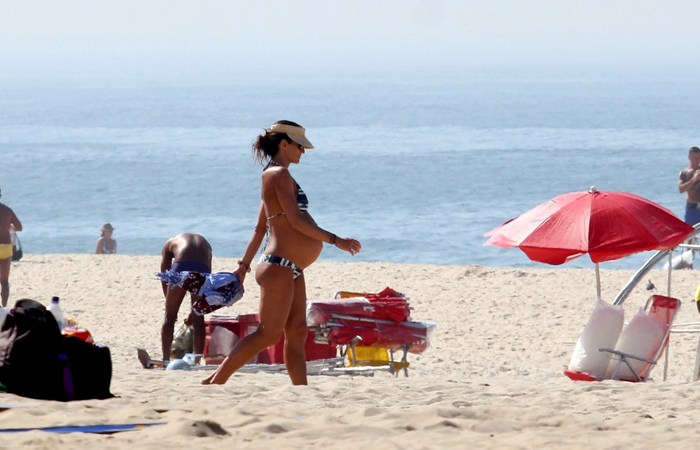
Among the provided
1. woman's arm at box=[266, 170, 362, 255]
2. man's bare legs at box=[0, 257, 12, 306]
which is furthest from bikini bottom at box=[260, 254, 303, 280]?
man's bare legs at box=[0, 257, 12, 306]

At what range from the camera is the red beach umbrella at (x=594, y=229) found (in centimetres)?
761

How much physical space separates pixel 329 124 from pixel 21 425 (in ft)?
243

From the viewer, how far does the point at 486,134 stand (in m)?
69.7

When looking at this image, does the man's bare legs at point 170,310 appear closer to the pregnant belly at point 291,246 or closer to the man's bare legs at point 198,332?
the man's bare legs at point 198,332

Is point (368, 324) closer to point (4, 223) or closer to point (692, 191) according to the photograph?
point (4, 223)

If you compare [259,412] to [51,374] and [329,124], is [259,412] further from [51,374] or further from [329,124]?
[329,124]

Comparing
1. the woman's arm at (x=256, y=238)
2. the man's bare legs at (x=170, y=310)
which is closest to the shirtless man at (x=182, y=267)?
the man's bare legs at (x=170, y=310)

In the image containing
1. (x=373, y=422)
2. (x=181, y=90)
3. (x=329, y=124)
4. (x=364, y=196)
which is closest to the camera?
(x=373, y=422)

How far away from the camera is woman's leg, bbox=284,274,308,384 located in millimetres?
5891

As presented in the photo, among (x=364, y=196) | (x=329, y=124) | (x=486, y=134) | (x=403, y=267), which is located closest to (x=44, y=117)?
(x=329, y=124)

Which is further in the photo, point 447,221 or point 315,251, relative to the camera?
point 447,221

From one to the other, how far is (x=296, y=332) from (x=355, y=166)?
45.5 meters

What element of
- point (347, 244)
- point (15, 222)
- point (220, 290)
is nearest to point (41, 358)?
point (347, 244)

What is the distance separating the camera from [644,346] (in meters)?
7.72
